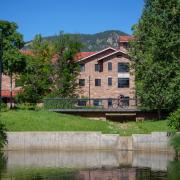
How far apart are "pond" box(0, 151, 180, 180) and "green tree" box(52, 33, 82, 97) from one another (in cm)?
2882

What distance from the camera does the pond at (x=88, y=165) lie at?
2514 cm

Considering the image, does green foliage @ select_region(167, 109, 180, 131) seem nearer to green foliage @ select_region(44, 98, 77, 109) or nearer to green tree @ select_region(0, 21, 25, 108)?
green foliage @ select_region(44, 98, 77, 109)

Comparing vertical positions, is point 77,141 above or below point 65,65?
below

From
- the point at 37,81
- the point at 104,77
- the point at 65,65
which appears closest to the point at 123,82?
the point at 104,77

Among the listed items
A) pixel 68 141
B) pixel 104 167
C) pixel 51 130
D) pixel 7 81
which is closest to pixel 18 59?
pixel 51 130

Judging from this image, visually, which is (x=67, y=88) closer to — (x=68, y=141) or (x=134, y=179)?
(x=68, y=141)

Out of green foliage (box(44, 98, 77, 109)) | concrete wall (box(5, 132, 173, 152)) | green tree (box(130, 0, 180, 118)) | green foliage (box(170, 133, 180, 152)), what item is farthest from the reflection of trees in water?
green tree (box(130, 0, 180, 118))

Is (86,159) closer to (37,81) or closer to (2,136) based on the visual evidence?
(2,136)

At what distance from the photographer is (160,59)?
49.2 m

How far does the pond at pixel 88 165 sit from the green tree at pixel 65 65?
28816 mm

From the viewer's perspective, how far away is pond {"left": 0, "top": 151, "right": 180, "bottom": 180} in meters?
25.1

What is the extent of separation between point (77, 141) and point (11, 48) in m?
17.9

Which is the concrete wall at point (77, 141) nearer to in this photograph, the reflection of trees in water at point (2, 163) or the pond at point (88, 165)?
the pond at point (88, 165)

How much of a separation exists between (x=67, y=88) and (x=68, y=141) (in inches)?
1114
